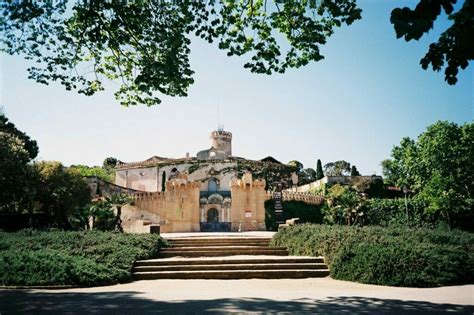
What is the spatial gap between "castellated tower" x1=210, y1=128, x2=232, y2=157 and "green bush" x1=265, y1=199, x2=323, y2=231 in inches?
1116

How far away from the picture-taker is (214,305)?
7.39 m

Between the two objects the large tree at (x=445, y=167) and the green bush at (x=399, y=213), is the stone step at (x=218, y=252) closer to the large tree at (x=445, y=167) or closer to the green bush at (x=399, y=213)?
the green bush at (x=399, y=213)

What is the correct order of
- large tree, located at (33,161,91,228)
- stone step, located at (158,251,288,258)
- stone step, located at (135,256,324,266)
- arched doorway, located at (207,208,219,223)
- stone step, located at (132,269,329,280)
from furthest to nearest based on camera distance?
arched doorway, located at (207,208,219,223) < large tree, located at (33,161,91,228) < stone step, located at (158,251,288,258) < stone step, located at (135,256,324,266) < stone step, located at (132,269,329,280)

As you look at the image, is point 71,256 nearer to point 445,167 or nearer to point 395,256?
point 395,256

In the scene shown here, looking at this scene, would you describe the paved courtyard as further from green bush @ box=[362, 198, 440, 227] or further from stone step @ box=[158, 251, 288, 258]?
green bush @ box=[362, 198, 440, 227]

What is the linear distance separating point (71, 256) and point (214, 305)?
255 inches

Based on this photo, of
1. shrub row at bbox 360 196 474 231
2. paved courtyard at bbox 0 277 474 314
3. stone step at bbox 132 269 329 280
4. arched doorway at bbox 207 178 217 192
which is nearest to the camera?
paved courtyard at bbox 0 277 474 314

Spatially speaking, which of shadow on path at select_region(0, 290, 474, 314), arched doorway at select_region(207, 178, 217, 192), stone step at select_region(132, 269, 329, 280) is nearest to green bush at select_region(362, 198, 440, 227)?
arched doorway at select_region(207, 178, 217, 192)

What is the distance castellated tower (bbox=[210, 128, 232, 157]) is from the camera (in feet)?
204

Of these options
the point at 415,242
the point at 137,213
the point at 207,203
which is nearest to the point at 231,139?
the point at 207,203

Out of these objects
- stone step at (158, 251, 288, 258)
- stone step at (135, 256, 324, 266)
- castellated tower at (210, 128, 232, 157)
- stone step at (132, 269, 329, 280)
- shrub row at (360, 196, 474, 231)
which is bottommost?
stone step at (132, 269, 329, 280)

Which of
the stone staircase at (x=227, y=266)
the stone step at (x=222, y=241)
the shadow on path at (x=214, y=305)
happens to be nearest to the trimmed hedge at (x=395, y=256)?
the stone staircase at (x=227, y=266)

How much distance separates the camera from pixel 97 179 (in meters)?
42.6

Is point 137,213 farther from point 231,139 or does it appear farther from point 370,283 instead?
point 231,139
